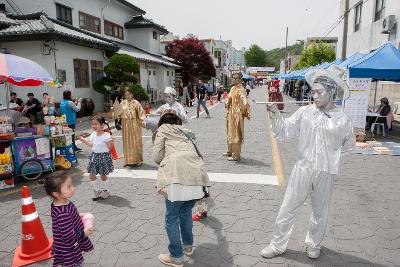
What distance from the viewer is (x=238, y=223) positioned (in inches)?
168

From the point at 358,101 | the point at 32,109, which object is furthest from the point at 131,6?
the point at 358,101

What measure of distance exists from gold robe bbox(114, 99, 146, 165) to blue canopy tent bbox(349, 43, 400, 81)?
676 cm

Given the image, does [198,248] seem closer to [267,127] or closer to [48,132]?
[48,132]

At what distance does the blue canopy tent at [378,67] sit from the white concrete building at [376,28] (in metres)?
5.50

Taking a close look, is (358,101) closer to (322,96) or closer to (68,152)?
(322,96)

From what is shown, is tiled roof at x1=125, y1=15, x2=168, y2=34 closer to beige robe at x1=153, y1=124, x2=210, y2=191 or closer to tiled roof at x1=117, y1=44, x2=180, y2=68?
tiled roof at x1=117, y1=44, x2=180, y2=68

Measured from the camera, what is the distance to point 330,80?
3207mm

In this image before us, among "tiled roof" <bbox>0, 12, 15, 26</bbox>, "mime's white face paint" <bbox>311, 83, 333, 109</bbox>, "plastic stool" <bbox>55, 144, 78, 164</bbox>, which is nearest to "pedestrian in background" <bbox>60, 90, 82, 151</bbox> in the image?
"plastic stool" <bbox>55, 144, 78, 164</bbox>

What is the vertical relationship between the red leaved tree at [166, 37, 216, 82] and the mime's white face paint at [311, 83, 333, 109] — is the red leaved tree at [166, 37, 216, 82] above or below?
above

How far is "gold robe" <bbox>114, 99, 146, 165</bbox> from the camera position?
22.6 feet

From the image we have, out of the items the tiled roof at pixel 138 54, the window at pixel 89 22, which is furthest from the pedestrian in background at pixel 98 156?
the window at pixel 89 22

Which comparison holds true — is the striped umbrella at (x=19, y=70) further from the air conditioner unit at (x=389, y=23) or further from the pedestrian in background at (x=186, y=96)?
the pedestrian in background at (x=186, y=96)

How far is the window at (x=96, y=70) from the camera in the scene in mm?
16989

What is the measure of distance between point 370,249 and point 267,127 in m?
9.28
